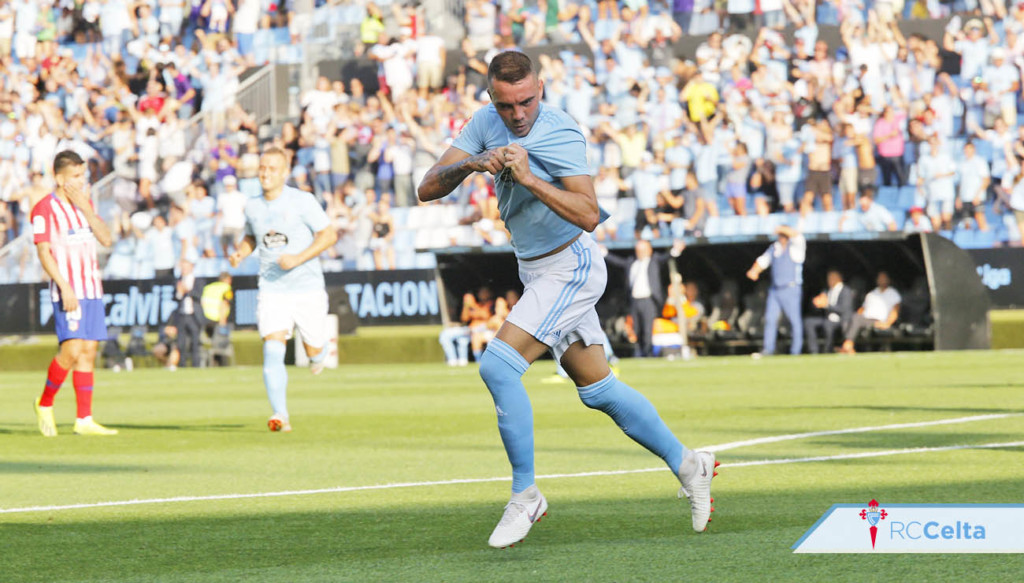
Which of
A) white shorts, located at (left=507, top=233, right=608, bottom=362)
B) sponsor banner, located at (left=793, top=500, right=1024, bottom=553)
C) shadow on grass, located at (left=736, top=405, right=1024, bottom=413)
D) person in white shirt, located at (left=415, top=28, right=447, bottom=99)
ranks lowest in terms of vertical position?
shadow on grass, located at (left=736, top=405, right=1024, bottom=413)

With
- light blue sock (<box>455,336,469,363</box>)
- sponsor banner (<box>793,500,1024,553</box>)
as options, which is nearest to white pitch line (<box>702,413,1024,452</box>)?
sponsor banner (<box>793,500,1024,553</box>)

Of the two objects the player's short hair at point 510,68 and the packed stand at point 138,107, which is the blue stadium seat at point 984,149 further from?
the player's short hair at point 510,68

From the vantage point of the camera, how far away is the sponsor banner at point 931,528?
502cm

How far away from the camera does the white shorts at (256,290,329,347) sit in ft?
41.1

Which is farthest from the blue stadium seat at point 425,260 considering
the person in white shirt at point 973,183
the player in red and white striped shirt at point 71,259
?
the player in red and white striped shirt at point 71,259

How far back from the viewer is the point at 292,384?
827 inches

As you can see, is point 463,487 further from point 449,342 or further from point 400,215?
point 400,215

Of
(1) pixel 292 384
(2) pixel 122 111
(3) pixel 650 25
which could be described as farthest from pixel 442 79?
(1) pixel 292 384

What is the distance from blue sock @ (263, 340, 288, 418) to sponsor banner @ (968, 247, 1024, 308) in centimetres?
1470

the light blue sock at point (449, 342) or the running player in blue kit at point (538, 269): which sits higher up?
the running player in blue kit at point (538, 269)

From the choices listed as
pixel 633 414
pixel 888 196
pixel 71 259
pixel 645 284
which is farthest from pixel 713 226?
pixel 633 414

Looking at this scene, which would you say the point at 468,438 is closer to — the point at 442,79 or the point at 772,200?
the point at 772,200

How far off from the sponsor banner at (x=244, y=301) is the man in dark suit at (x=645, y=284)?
139 inches

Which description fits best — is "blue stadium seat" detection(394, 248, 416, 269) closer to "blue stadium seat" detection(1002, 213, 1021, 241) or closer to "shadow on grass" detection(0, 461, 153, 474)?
"blue stadium seat" detection(1002, 213, 1021, 241)
